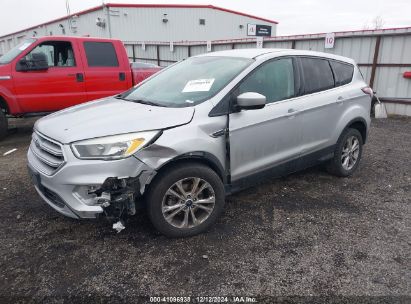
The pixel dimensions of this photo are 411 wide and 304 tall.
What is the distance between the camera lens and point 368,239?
9.78 feet

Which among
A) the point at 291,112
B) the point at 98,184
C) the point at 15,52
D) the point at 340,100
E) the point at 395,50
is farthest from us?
the point at 395,50

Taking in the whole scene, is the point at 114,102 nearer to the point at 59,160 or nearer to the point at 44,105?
the point at 59,160

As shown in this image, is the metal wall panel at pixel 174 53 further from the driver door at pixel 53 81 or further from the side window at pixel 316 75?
the side window at pixel 316 75

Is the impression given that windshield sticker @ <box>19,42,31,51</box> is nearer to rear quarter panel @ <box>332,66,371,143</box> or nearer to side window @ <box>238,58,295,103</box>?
side window @ <box>238,58,295,103</box>

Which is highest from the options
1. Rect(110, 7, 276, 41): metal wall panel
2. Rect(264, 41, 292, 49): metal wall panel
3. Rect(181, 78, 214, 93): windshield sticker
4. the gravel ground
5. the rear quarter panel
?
Rect(110, 7, 276, 41): metal wall panel

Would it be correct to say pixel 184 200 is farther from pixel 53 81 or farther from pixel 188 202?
pixel 53 81

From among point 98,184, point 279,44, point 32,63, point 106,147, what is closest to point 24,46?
point 32,63

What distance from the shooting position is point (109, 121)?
272 cm

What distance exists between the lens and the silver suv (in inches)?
99.7

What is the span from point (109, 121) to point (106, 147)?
0.31m

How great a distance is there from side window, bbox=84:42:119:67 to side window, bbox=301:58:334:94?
4.45m

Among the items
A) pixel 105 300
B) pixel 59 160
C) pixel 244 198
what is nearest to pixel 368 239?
pixel 244 198

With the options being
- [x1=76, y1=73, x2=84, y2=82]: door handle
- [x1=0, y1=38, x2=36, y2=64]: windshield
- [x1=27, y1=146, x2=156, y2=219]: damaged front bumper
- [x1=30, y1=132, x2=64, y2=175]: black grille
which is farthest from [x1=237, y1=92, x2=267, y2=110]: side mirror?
[x1=0, y1=38, x2=36, y2=64]: windshield

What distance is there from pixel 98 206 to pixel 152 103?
3.75ft
